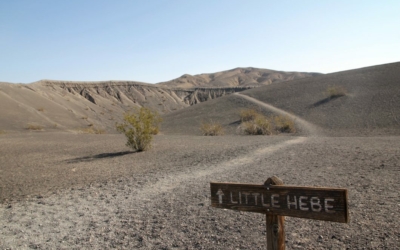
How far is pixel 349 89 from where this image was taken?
36.8m

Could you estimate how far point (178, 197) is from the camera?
8.69 metres

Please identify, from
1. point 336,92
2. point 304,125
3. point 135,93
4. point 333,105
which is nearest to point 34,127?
point 304,125

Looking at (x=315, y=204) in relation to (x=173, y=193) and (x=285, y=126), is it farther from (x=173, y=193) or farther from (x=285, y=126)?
(x=285, y=126)

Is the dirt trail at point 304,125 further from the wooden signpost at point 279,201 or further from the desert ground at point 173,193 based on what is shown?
the wooden signpost at point 279,201

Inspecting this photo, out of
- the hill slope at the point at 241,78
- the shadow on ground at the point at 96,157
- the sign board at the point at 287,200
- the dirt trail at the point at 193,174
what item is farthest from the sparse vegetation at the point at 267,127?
the hill slope at the point at 241,78

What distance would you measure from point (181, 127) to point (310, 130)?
44.8 ft

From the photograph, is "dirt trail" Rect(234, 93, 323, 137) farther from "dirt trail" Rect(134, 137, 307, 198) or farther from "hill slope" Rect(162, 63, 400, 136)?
"dirt trail" Rect(134, 137, 307, 198)

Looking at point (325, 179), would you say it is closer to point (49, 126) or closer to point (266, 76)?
point (49, 126)

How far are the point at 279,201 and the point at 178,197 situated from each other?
550 cm

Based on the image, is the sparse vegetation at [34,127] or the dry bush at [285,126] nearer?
the dry bush at [285,126]

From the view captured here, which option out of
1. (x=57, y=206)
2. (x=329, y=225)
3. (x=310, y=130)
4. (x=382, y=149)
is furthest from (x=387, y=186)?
(x=310, y=130)

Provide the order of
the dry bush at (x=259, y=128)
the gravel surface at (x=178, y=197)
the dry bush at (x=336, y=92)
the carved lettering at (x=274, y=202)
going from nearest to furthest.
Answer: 1. the carved lettering at (x=274, y=202)
2. the gravel surface at (x=178, y=197)
3. the dry bush at (x=259, y=128)
4. the dry bush at (x=336, y=92)

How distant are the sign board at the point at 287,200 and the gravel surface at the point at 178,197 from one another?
207cm

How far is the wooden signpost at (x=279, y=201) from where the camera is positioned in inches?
124
